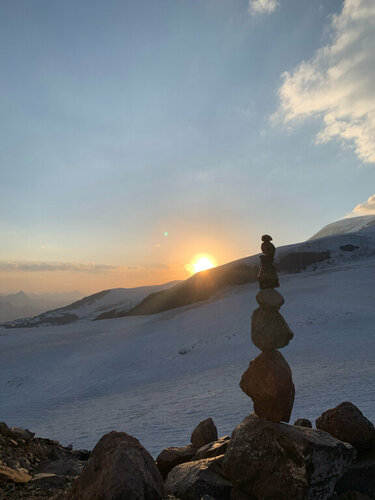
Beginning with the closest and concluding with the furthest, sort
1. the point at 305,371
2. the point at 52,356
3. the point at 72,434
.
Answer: the point at 72,434 → the point at 305,371 → the point at 52,356

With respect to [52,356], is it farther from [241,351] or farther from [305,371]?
[305,371]

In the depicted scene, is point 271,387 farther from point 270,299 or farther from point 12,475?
point 12,475

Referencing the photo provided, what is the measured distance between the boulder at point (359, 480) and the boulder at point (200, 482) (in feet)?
7.31

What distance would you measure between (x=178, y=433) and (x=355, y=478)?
6.83 metres

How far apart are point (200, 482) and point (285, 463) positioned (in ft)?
5.26

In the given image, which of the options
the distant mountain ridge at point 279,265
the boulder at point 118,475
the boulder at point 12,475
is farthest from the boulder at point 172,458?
the distant mountain ridge at point 279,265

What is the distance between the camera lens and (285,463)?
5.56 meters

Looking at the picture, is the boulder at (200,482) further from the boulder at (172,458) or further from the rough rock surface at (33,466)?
the rough rock surface at (33,466)

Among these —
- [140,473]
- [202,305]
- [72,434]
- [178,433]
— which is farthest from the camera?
[202,305]

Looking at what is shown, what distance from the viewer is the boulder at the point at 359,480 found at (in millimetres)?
6023

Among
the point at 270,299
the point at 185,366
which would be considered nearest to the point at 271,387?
the point at 270,299

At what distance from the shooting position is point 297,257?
46.8 metres

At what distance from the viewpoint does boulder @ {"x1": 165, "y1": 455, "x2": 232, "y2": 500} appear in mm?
5770

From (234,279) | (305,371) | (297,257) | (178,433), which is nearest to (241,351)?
(305,371)
